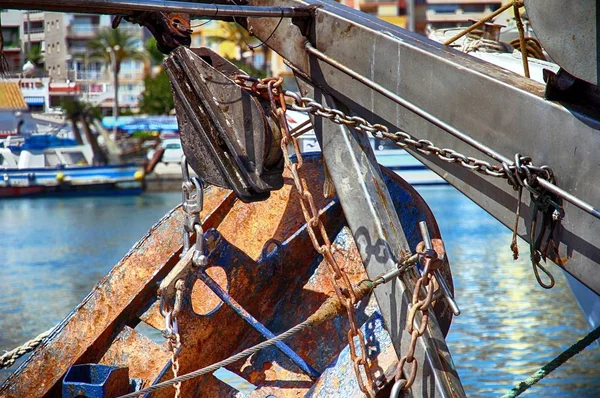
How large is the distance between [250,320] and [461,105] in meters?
2.01

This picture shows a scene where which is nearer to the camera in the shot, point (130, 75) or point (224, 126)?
point (224, 126)

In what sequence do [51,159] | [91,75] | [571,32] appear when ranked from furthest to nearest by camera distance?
[91,75] < [51,159] < [571,32]

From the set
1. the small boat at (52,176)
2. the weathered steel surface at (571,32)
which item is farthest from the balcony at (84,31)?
the weathered steel surface at (571,32)

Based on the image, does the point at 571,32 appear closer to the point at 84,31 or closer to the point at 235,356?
the point at 235,356

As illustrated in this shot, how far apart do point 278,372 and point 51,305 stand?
8495 millimetres

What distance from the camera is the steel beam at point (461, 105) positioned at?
402 cm

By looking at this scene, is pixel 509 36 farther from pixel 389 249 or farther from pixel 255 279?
pixel 389 249

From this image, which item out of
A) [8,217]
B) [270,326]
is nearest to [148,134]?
[8,217]

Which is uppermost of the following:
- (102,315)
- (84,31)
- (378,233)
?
(378,233)

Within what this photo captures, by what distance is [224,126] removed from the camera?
523cm

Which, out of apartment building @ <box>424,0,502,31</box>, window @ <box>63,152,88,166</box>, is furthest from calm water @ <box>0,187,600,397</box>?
apartment building @ <box>424,0,502,31</box>

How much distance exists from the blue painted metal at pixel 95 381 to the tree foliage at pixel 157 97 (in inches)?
2202

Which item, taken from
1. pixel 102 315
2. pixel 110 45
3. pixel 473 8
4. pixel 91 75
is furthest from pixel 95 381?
pixel 91 75

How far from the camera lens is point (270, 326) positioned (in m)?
6.37
